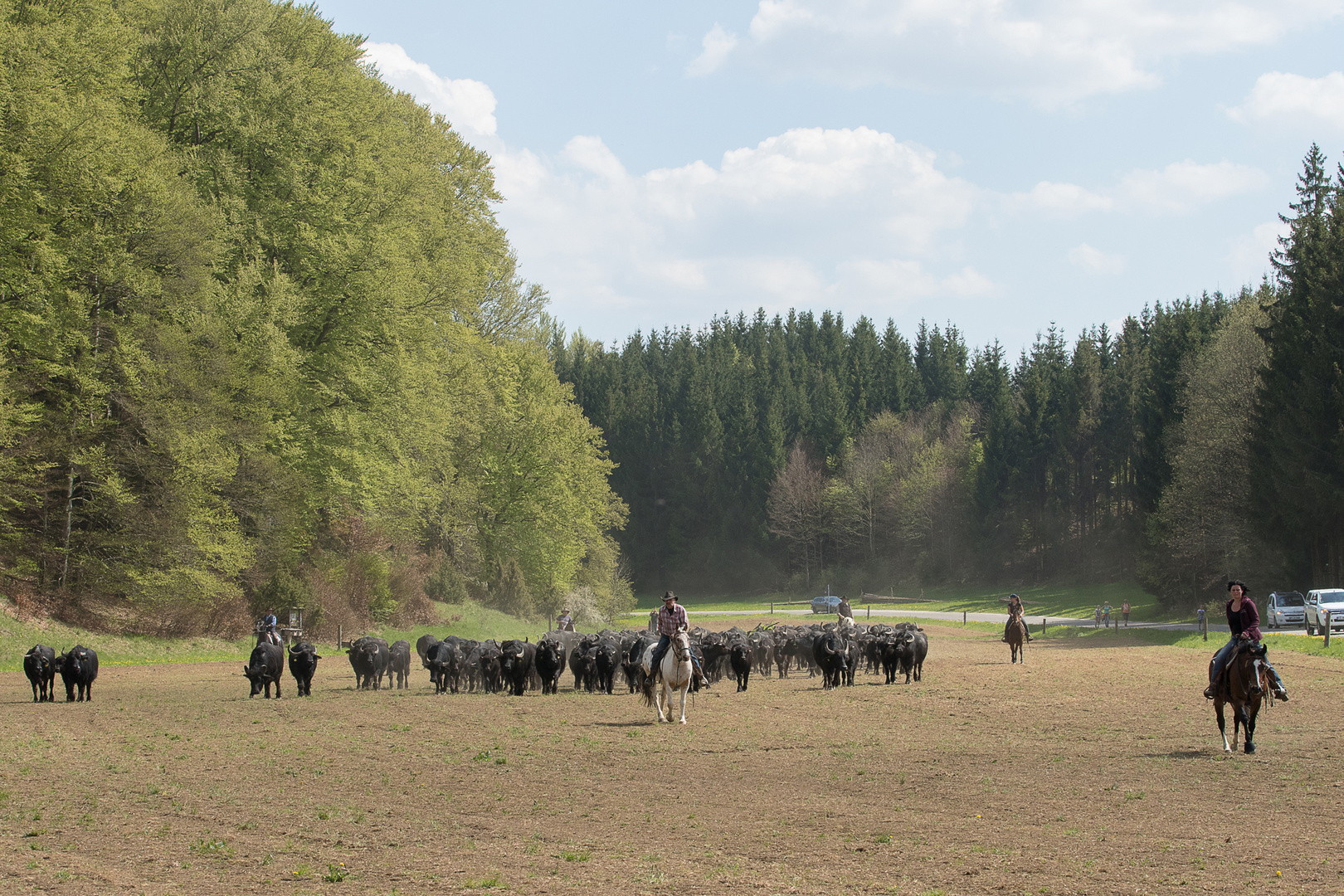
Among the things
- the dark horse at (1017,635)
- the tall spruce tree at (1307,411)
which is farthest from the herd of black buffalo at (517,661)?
the tall spruce tree at (1307,411)

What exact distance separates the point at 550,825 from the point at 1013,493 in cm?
9027

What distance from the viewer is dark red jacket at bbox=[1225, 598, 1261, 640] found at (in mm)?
14320

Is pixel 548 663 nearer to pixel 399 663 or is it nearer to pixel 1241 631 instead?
pixel 399 663

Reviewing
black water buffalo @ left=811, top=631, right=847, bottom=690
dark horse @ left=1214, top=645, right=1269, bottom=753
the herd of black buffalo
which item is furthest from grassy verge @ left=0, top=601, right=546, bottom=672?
dark horse @ left=1214, top=645, right=1269, bottom=753

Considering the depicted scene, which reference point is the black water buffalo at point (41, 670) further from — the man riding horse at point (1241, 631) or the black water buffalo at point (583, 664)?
the man riding horse at point (1241, 631)

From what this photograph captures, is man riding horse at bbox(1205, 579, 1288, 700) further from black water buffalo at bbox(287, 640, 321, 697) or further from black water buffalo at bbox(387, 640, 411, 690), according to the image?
black water buffalo at bbox(387, 640, 411, 690)

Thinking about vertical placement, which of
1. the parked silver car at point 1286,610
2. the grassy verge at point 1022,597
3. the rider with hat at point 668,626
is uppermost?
the rider with hat at point 668,626

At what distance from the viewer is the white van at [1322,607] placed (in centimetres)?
3754

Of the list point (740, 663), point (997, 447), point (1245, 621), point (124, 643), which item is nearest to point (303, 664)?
point (740, 663)

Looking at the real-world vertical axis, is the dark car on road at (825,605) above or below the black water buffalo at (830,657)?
below

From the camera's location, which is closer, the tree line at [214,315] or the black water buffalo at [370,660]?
the black water buffalo at [370,660]

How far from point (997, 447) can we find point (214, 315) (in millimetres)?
77593

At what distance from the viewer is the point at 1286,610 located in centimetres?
4341

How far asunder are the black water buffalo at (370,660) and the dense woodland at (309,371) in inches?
338
